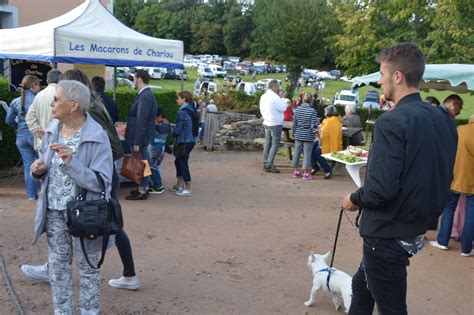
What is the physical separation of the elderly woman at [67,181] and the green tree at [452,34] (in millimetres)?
14694

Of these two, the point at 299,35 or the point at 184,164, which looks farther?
the point at 299,35

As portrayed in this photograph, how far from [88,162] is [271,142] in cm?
755

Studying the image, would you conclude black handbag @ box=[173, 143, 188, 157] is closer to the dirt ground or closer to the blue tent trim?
the dirt ground

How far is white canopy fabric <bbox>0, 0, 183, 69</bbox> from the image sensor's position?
7.64 m

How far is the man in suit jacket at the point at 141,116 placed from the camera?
718cm

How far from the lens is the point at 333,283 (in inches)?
163

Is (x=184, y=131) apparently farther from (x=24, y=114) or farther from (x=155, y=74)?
(x=155, y=74)

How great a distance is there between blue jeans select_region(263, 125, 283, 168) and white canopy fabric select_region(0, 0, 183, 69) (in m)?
2.27

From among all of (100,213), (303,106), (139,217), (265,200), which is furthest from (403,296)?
(303,106)

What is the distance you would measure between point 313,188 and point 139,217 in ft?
12.6

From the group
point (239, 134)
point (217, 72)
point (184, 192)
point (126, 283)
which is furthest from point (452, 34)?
point (217, 72)

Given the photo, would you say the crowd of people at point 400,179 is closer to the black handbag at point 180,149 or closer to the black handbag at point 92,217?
the black handbag at point 92,217

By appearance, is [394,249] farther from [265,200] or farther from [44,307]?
[265,200]

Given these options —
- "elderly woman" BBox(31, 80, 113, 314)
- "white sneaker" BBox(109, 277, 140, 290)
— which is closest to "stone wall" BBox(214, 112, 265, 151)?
"white sneaker" BBox(109, 277, 140, 290)
